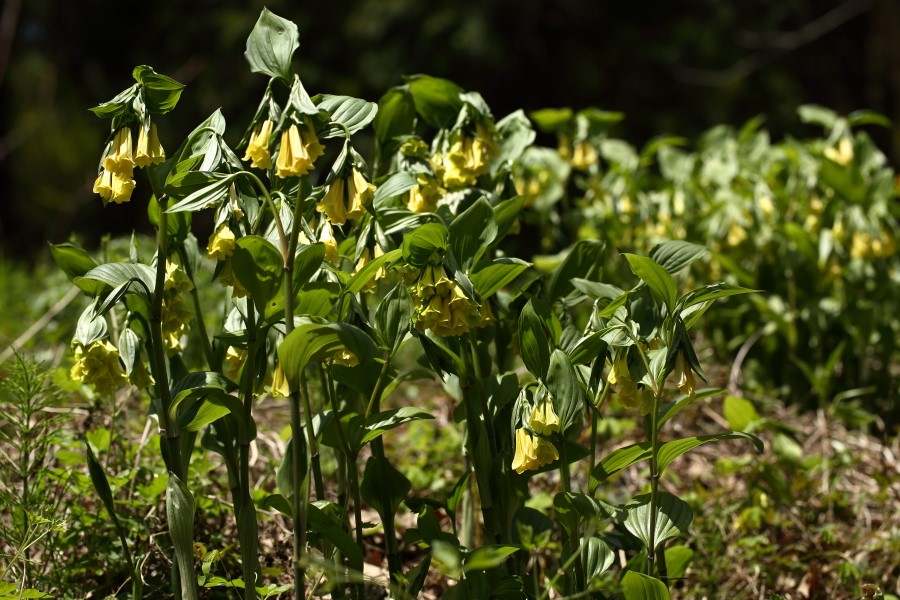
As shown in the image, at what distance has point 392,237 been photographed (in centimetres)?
161

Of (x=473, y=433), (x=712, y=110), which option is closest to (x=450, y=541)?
(x=473, y=433)

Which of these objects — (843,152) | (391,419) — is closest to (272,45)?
(391,419)

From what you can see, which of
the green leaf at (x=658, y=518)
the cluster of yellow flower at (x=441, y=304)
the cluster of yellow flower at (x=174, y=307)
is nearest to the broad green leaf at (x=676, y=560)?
the green leaf at (x=658, y=518)

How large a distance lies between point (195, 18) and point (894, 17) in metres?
5.15

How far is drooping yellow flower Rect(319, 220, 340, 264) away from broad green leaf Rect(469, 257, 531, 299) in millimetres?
231

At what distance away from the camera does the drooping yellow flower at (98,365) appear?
1483mm

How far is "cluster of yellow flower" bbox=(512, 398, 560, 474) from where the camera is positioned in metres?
1.42

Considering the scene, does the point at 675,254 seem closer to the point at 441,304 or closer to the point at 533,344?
the point at 533,344

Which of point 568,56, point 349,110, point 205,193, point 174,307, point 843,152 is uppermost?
point 568,56

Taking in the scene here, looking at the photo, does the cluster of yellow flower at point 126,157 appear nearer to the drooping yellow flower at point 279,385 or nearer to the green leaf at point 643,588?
the drooping yellow flower at point 279,385

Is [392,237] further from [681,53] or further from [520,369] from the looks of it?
[681,53]

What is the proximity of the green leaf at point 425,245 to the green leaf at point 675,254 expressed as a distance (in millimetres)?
388

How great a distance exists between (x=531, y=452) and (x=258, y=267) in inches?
19.7

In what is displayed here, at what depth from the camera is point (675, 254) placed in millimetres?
1577
